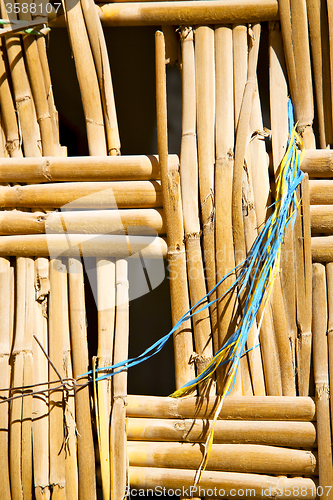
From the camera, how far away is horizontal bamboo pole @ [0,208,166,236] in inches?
44.4

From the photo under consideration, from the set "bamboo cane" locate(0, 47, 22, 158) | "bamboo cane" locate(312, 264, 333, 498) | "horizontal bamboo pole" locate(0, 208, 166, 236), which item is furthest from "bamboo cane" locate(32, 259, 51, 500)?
"bamboo cane" locate(312, 264, 333, 498)

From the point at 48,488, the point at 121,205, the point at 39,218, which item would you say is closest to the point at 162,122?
the point at 121,205

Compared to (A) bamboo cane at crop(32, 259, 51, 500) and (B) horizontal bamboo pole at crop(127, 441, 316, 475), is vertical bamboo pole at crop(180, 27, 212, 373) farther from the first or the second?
(A) bamboo cane at crop(32, 259, 51, 500)

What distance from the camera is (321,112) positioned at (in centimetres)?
114

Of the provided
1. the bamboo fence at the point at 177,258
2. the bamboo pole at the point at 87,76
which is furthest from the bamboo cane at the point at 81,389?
the bamboo pole at the point at 87,76

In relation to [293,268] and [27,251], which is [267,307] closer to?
[293,268]

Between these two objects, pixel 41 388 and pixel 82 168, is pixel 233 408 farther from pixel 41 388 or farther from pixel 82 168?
pixel 82 168

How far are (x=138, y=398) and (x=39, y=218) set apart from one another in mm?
602

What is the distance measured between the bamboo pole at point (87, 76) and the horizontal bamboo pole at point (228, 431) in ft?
2.67

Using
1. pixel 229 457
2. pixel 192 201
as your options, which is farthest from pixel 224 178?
pixel 229 457

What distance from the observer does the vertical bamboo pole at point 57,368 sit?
107 cm

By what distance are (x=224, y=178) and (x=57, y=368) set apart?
73 centimetres

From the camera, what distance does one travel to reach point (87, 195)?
1143mm

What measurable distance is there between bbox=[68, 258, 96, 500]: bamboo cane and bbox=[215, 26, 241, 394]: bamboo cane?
39 centimetres
